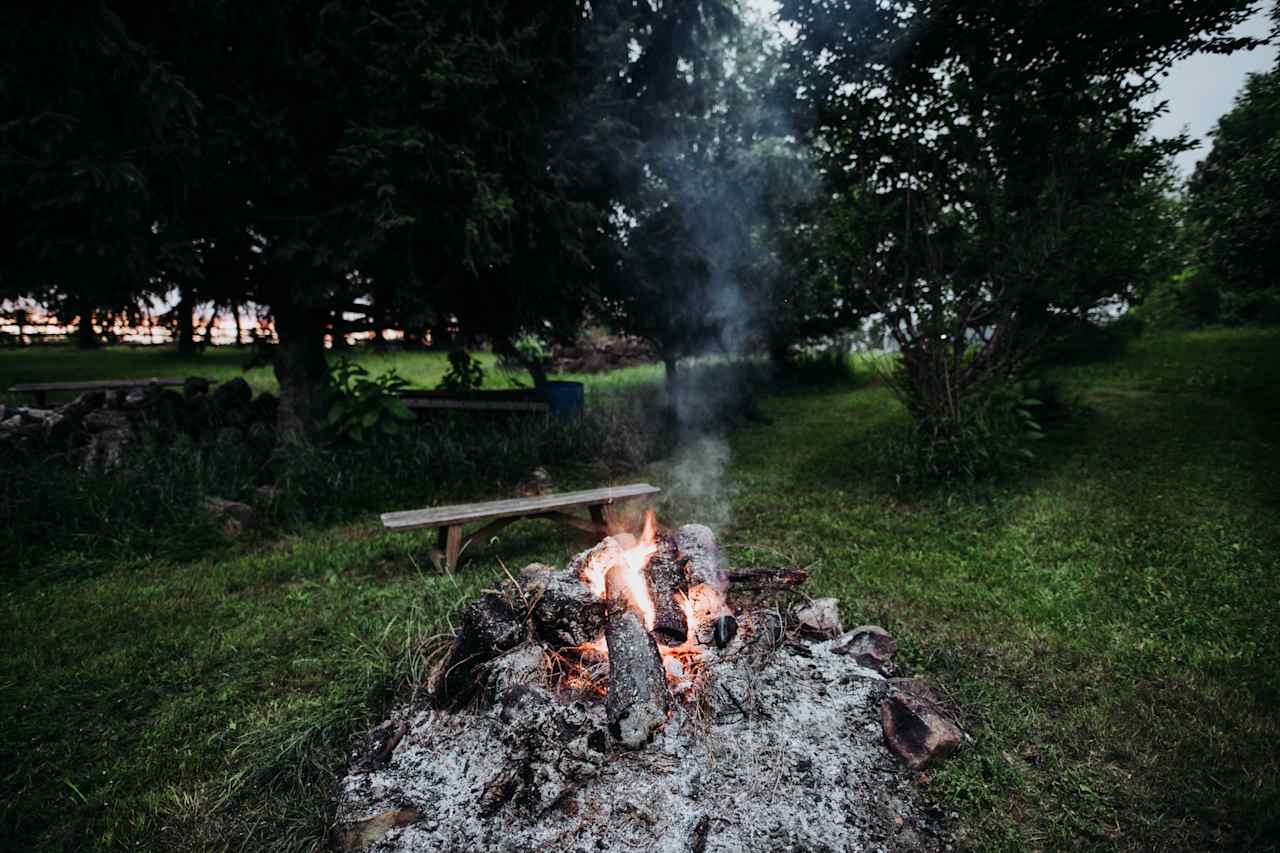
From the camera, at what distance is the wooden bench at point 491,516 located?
4.22 metres

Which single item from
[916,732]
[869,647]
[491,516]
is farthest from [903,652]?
[491,516]

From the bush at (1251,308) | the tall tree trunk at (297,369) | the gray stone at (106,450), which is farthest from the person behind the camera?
the bush at (1251,308)

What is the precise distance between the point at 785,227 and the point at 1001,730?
28.7 ft

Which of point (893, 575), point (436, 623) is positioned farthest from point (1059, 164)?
point (436, 623)

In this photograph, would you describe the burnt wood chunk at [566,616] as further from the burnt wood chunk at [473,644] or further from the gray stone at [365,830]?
the gray stone at [365,830]

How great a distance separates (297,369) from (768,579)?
6319mm

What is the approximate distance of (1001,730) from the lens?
8.41 ft

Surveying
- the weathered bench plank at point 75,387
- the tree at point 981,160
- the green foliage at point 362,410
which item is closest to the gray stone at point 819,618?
the tree at point 981,160

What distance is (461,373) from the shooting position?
8.63 m

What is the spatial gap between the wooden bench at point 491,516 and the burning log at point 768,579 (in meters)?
1.73

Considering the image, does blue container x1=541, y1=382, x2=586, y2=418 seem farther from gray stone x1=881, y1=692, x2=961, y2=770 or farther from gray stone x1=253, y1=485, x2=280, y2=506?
gray stone x1=881, y1=692, x2=961, y2=770

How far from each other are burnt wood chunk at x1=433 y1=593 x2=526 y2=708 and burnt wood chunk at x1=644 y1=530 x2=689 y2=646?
2.17 feet

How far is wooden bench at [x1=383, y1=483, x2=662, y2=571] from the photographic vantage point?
422 centimetres

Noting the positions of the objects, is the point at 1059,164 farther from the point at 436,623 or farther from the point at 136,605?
the point at 136,605
